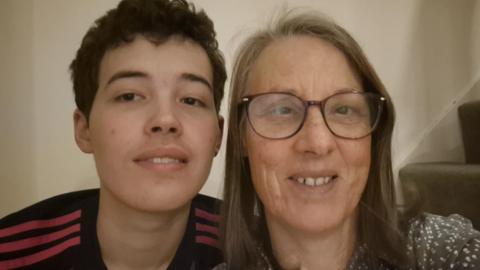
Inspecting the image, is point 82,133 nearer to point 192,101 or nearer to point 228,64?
point 192,101

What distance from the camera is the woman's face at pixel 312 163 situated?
882 mm

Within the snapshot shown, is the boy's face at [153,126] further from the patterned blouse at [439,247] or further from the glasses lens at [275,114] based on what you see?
the patterned blouse at [439,247]

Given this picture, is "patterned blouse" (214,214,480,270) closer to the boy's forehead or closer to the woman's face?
the woman's face

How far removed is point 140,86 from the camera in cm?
111

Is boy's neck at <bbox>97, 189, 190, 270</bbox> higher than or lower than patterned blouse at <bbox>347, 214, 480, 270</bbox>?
lower

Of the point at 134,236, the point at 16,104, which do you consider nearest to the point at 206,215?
the point at 134,236

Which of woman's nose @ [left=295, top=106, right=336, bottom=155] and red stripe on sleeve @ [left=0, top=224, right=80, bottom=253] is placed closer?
woman's nose @ [left=295, top=106, right=336, bottom=155]

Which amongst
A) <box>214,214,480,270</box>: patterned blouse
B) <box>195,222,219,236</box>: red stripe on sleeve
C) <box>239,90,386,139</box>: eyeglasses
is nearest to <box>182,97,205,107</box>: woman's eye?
<box>239,90,386,139</box>: eyeglasses

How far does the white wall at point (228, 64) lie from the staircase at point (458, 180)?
1.08ft

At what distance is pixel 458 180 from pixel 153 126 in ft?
4.42

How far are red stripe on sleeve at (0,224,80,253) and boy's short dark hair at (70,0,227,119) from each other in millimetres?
415

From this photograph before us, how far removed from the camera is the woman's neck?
38.1 inches

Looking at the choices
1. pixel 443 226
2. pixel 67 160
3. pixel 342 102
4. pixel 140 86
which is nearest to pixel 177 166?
pixel 140 86

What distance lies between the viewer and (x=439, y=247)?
843 millimetres
